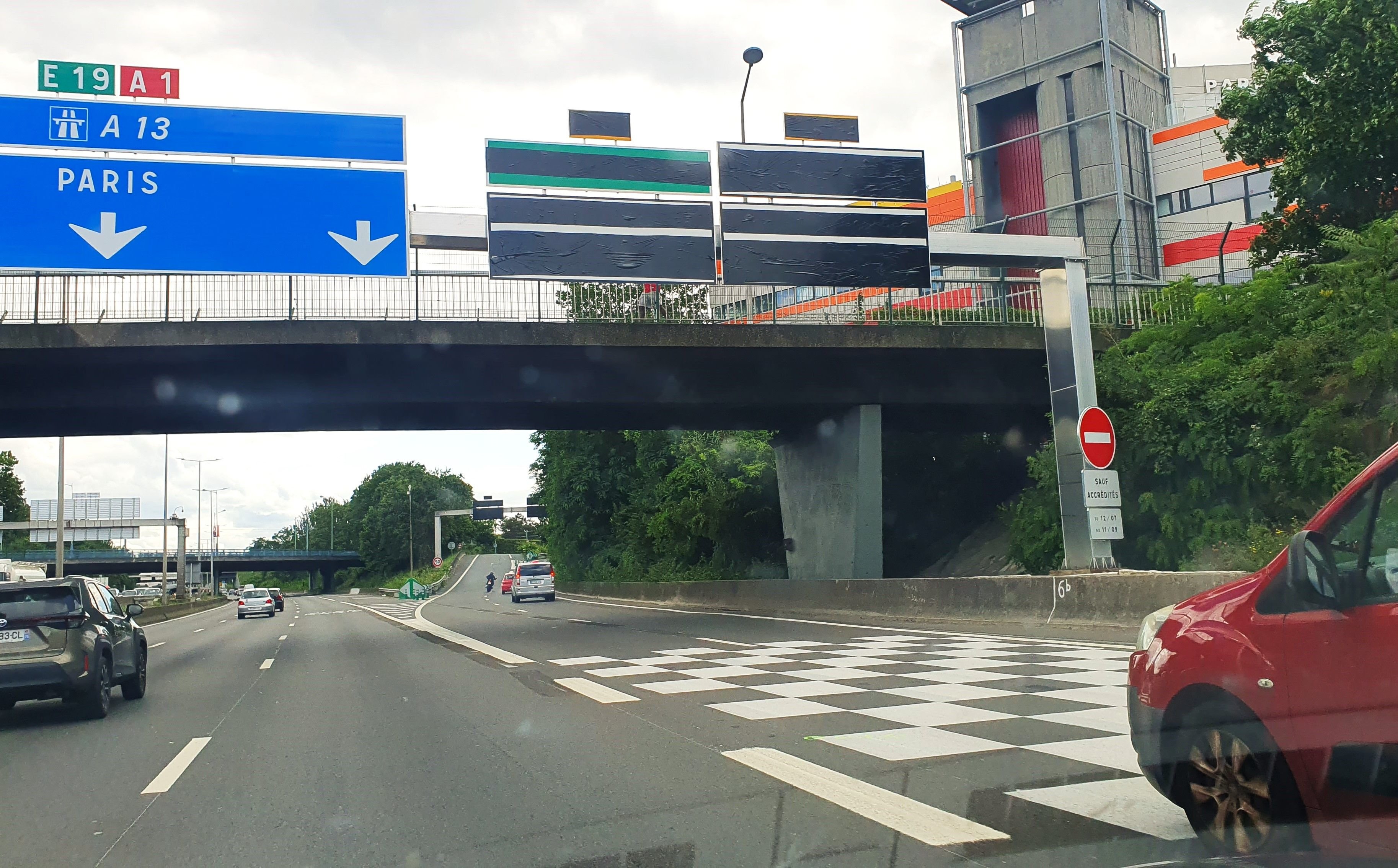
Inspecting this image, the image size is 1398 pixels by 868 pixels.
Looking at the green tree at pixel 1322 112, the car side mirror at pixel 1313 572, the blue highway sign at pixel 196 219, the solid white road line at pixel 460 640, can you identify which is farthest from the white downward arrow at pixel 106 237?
the green tree at pixel 1322 112

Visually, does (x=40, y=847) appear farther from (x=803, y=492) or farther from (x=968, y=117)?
(x=968, y=117)

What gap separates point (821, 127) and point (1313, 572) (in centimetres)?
2024

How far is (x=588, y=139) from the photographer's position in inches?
837

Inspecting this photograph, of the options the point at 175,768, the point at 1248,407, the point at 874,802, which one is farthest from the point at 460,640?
the point at 874,802

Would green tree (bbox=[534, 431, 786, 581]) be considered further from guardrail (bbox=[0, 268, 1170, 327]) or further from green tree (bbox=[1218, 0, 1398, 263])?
green tree (bbox=[1218, 0, 1398, 263])

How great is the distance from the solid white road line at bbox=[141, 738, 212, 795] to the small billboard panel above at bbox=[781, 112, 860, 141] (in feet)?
55.6

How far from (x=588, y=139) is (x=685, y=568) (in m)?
24.6

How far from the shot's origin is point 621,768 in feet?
22.7

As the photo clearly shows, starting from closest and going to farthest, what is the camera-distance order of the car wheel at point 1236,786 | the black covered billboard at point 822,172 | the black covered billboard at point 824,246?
the car wheel at point 1236,786, the black covered billboard at point 824,246, the black covered billboard at point 822,172

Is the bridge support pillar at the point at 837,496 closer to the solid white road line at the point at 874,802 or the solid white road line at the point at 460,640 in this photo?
the solid white road line at the point at 460,640

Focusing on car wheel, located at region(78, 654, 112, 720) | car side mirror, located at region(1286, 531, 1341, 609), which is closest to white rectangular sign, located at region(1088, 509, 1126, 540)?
car wheel, located at region(78, 654, 112, 720)

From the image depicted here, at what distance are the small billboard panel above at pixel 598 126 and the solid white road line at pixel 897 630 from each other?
32.9 feet

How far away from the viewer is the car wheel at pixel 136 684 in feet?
41.7

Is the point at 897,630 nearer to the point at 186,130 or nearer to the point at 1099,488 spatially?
the point at 1099,488
